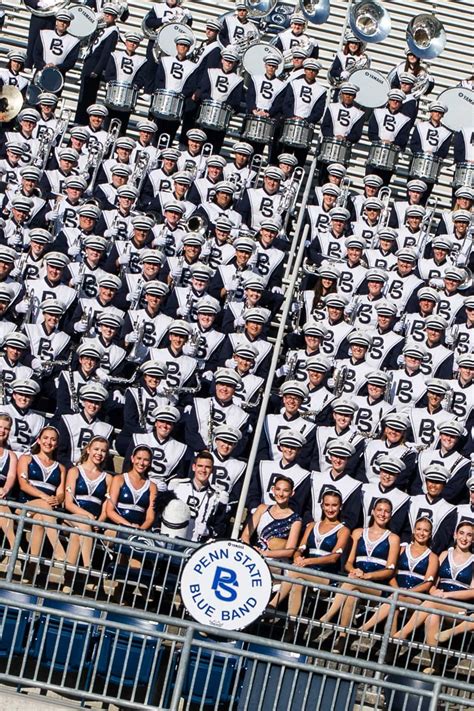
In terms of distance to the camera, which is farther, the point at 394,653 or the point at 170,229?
the point at 170,229

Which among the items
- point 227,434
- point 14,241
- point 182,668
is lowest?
point 182,668

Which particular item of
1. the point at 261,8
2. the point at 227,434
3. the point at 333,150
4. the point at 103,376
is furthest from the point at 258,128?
the point at 227,434

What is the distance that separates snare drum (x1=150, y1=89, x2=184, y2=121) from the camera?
17484 millimetres

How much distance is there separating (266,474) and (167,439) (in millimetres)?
790

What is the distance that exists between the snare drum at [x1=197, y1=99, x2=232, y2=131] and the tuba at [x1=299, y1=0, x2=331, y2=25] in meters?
2.28

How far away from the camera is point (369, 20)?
19.0 metres

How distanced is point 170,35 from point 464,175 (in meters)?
3.47

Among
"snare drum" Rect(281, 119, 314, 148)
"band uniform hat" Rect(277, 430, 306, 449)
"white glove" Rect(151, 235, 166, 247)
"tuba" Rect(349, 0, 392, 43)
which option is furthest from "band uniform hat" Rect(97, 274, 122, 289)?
"tuba" Rect(349, 0, 392, 43)

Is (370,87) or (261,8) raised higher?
(261,8)

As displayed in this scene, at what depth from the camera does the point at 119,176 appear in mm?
16312

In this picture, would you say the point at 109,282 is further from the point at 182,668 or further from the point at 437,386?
the point at 182,668

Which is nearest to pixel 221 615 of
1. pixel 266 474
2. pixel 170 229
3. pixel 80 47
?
pixel 266 474

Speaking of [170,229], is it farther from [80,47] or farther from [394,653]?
[394,653]

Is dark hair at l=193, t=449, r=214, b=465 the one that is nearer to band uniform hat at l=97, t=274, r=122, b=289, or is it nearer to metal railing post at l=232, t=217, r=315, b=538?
metal railing post at l=232, t=217, r=315, b=538
